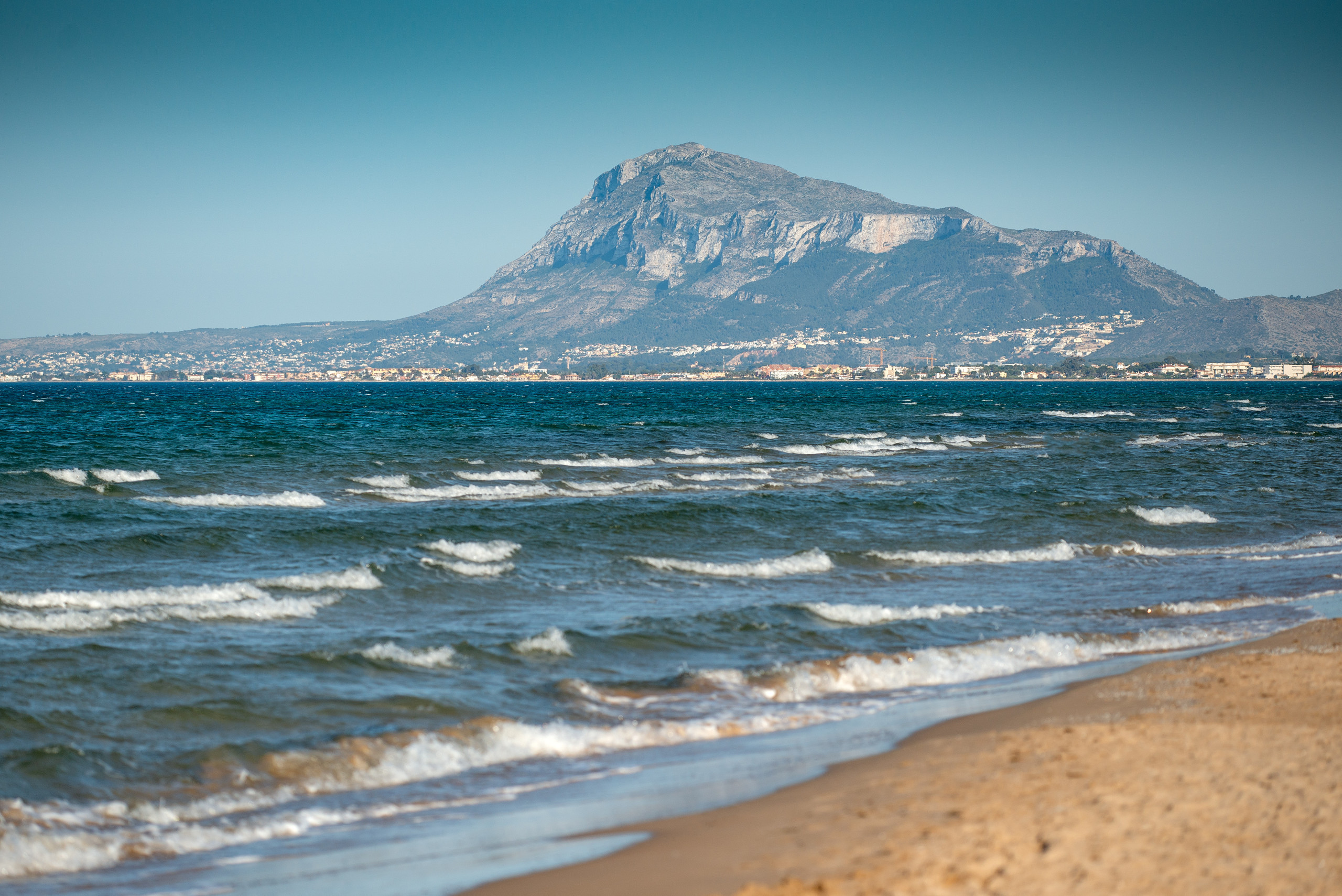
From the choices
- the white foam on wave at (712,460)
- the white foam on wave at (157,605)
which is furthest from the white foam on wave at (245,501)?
the white foam on wave at (712,460)

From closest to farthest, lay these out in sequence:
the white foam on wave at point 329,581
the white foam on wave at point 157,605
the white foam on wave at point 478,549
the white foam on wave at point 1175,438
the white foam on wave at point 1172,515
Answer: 1. the white foam on wave at point 157,605
2. the white foam on wave at point 329,581
3. the white foam on wave at point 478,549
4. the white foam on wave at point 1172,515
5. the white foam on wave at point 1175,438

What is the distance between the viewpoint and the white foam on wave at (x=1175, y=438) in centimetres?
5894

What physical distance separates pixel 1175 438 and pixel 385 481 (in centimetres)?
4708

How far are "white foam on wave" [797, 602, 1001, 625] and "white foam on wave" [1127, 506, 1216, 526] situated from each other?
13.6 metres

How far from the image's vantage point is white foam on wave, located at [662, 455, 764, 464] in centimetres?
4738

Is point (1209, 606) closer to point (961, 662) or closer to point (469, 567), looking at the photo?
point (961, 662)

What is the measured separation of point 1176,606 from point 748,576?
7927 millimetres

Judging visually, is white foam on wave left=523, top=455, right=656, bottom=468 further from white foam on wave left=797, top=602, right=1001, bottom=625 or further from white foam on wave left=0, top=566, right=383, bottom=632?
white foam on wave left=797, top=602, right=1001, bottom=625

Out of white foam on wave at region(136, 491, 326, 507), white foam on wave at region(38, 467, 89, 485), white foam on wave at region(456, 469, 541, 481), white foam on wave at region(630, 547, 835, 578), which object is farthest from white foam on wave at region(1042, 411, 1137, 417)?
white foam on wave at region(38, 467, 89, 485)

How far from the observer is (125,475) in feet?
123

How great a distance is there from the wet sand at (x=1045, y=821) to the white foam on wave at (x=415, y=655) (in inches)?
249

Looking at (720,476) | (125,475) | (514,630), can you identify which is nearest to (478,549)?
(514,630)

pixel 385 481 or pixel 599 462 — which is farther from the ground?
pixel 599 462

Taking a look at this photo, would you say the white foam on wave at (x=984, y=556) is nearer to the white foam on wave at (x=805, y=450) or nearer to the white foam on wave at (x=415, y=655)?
the white foam on wave at (x=415, y=655)
